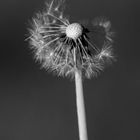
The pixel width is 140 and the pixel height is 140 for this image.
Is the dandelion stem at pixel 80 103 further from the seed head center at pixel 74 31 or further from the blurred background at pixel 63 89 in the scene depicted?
the blurred background at pixel 63 89

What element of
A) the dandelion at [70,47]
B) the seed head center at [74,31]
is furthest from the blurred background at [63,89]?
the seed head center at [74,31]

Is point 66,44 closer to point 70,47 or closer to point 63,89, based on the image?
point 70,47

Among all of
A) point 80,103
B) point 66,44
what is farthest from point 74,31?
point 80,103

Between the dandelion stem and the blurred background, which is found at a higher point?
the blurred background

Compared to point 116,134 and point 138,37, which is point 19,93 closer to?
point 116,134

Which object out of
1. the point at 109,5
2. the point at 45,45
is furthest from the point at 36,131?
the point at 109,5

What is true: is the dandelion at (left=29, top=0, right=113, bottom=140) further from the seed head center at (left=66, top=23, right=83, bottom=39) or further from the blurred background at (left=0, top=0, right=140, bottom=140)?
the blurred background at (left=0, top=0, right=140, bottom=140)

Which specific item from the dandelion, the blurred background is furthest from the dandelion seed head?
the blurred background
